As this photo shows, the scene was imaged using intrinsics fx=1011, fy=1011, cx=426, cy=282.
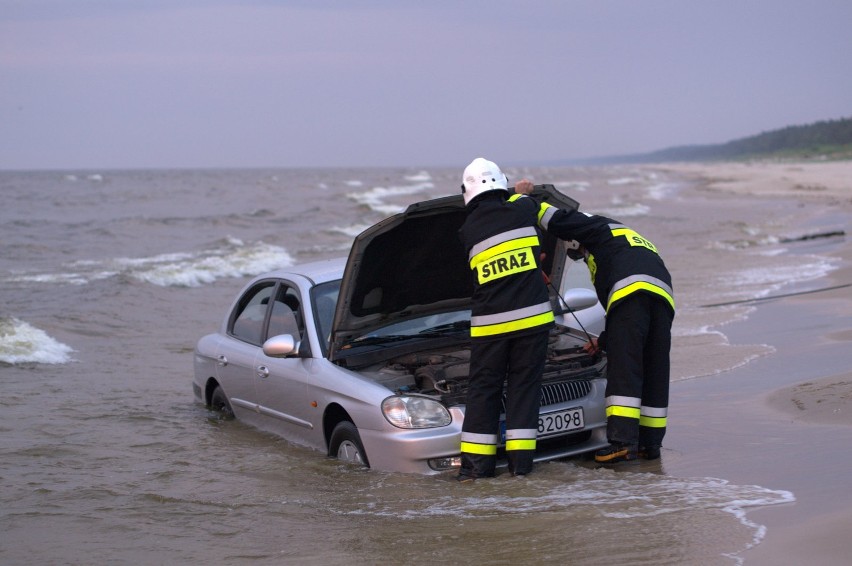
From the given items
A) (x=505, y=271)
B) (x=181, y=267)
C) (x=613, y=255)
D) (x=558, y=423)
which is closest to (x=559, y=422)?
(x=558, y=423)

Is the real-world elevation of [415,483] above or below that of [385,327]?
below

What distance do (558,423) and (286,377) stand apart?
2.01 meters

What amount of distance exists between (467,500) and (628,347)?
4.42 feet

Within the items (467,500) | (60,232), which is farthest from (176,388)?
(60,232)

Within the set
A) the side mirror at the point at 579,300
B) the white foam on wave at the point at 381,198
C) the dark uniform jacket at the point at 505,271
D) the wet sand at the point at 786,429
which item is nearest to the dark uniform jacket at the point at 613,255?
the dark uniform jacket at the point at 505,271

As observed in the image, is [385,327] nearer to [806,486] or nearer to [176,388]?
[806,486]

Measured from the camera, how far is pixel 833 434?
6.08m

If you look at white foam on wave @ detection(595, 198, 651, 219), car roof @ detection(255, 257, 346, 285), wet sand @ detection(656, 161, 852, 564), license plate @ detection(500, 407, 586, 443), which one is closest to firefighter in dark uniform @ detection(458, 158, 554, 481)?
license plate @ detection(500, 407, 586, 443)

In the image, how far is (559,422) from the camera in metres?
5.93

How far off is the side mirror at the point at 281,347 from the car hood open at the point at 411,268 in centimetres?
32

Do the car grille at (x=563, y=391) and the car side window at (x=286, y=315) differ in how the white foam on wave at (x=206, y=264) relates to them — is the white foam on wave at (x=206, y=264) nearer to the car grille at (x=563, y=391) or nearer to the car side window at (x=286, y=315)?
the car side window at (x=286, y=315)

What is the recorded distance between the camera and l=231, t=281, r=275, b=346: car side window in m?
7.74

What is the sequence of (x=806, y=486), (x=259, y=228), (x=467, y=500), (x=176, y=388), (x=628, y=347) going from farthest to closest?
(x=259, y=228) → (x=176, y=388) → (x=628, y=347) → (x=467, y=500) → (x=806, y=486)

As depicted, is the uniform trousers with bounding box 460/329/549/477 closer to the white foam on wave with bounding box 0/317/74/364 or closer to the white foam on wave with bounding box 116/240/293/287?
the white foam on wave with bounding box 0/317/74/364
